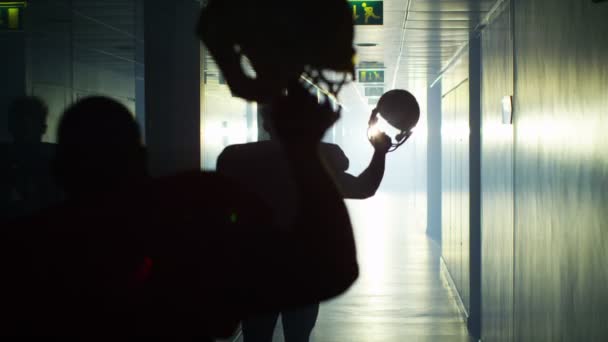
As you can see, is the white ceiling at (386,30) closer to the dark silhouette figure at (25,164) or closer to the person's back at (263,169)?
the dark silhouette figure at (25,164)

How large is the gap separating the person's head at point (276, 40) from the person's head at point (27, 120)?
5.52 ft

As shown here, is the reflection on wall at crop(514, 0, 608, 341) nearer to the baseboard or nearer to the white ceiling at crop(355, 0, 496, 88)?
the white ceiling at crop(355, 0, 496, 88)

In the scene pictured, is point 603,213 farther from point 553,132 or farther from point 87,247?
point 87,247

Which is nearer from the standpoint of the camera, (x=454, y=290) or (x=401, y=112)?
(x=401, y=112)

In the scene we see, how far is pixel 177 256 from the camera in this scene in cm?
103

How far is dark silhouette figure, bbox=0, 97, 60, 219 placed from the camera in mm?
2518

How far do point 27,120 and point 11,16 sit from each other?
0.43 meters

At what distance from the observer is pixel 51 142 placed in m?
2.74

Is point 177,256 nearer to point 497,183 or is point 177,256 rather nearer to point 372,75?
point 497,183

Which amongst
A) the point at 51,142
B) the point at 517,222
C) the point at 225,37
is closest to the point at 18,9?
the point at 51,142

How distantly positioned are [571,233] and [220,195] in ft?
7.12

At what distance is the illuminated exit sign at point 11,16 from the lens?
8.63ft

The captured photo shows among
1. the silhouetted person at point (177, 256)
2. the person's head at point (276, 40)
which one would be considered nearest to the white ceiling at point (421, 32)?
the person's head at point (276, 40)

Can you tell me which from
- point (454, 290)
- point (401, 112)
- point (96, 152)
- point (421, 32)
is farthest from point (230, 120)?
point (96, 152)
